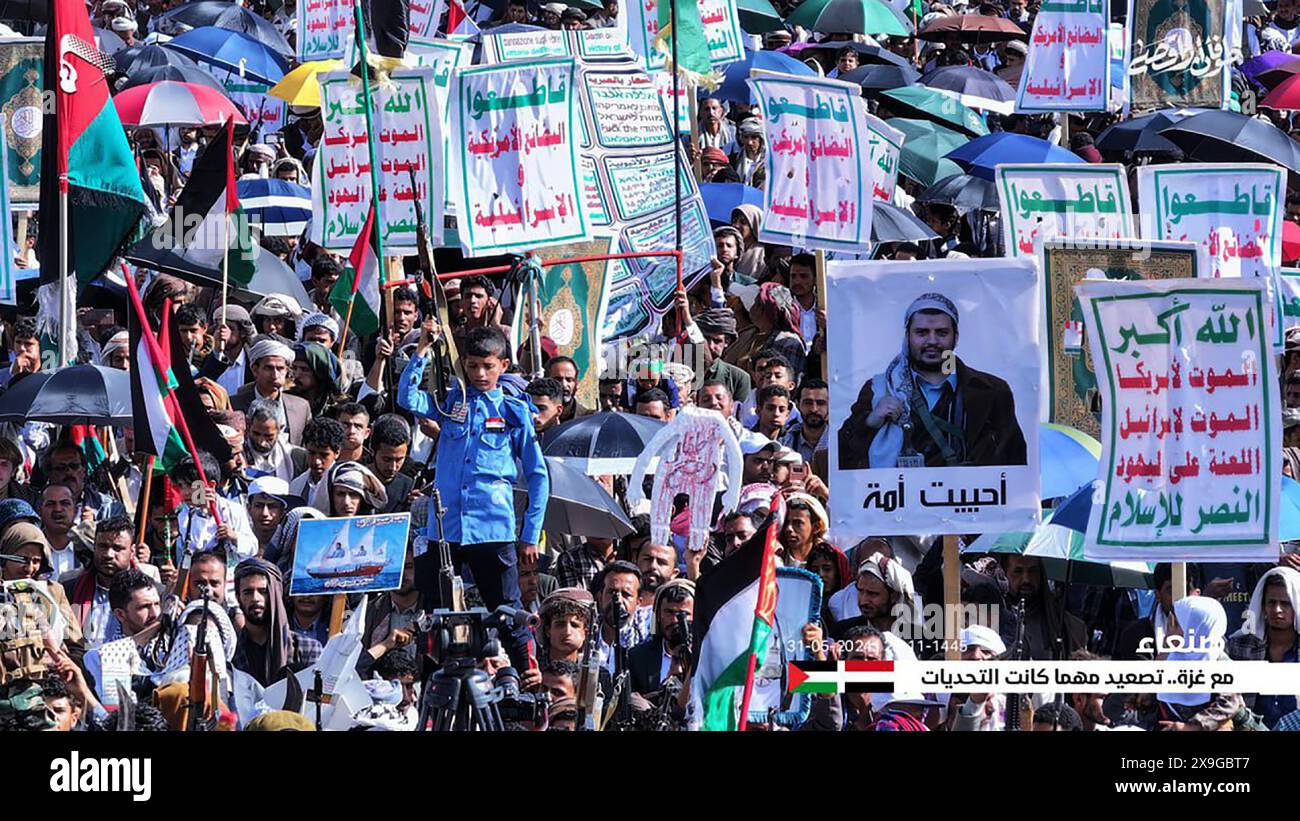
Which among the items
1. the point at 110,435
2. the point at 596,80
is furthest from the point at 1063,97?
the point at 110,435

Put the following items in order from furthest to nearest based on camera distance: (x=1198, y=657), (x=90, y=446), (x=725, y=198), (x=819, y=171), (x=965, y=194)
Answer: (x=965, y=194)
(x=725, y=198)
(x=819, y=171)
(x=90, y=446)
(x=1198, y=657)

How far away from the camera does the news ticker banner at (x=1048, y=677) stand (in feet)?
27.0

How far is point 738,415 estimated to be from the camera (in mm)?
12336

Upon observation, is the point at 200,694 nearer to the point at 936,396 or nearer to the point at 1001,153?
the point at 936,396

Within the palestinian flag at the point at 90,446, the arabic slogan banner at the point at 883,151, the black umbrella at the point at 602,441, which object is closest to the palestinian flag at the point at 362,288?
the palestinian flag at the point at 90,446

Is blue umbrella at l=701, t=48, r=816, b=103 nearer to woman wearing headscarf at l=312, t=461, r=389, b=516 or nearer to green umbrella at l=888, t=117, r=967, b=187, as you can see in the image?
green umbrella at l=888, t=117, r=967, b=187

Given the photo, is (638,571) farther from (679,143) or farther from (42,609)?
(679,143)

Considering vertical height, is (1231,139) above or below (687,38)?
below

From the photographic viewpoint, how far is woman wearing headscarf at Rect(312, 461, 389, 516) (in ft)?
34.8

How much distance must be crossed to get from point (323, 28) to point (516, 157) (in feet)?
17.9

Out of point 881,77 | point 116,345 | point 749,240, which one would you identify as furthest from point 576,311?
point 881,77

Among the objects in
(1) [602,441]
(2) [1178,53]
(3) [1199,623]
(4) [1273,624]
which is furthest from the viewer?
(2) [1178,53]

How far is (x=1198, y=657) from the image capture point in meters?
9.20

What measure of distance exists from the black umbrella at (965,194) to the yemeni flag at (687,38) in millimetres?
1508
